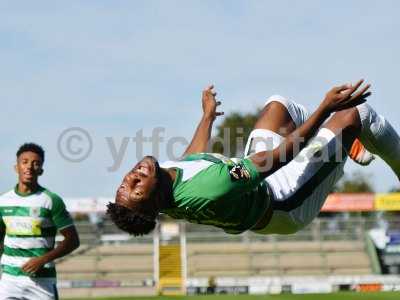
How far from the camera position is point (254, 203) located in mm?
6086

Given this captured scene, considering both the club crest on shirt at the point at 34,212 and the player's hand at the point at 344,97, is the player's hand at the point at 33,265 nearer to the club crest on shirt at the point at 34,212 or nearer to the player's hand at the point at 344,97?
the club crest on shirt at the point at 34,212

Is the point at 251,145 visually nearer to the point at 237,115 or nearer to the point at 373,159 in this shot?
the point at 373,159

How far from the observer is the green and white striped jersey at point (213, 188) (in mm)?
5586

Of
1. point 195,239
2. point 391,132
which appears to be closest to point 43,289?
point 391,132

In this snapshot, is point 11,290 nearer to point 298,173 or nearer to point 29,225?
point 29,225

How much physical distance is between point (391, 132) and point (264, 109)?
3.17 feet

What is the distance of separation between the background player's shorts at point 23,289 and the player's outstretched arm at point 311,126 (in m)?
2.70

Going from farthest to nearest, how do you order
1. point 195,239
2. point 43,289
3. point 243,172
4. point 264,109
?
point 195,239 < point 43,289 < point 264,109 < point 243,172

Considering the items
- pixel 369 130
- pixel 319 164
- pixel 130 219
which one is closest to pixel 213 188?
pixel 130 219

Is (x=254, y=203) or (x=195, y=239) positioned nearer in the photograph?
(x=254, y=203)

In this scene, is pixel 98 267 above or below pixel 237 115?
below

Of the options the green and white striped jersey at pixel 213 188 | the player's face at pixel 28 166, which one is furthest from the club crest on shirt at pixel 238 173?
the player's face at pixel 28 166

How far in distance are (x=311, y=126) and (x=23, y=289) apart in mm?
3196

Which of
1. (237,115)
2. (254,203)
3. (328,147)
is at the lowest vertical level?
(254,203)
